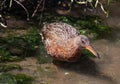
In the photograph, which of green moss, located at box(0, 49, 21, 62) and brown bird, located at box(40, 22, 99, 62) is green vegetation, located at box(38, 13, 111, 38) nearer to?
brown bird, located at box(40, 22, 99, 62)

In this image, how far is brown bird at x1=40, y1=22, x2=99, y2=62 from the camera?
7.13 metres

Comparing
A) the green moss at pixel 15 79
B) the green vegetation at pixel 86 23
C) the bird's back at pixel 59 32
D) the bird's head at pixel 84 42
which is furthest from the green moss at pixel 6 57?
the green vegetation at pixel 86 23

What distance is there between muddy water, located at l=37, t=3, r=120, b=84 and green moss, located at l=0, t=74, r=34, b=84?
0.29 m

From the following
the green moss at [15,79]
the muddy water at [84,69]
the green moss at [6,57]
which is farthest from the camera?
the green moss at [6,57]

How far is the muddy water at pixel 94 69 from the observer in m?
6.99

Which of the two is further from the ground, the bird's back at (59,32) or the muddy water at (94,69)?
the bird's back at (59,32)

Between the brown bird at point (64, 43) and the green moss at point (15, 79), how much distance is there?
0.76 m

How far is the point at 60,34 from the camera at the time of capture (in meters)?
7.44

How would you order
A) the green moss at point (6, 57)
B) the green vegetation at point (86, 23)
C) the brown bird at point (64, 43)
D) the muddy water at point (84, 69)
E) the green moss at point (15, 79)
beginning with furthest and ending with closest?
the green vegetation at point (86, 23)
the green moss at point (6, 57)
the brown bird at point (64, 43)
the muddy water at point (84, 69)
the green moss at point (15, 79)

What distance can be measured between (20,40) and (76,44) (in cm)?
140

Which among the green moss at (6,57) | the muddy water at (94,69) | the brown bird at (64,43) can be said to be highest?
the brown bird at (64,43)

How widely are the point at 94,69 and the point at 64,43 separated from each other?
2.60ft

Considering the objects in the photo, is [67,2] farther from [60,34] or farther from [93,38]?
[60,34]

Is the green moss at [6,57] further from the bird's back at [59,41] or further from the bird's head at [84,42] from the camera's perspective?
the bird's head at [84,42]
